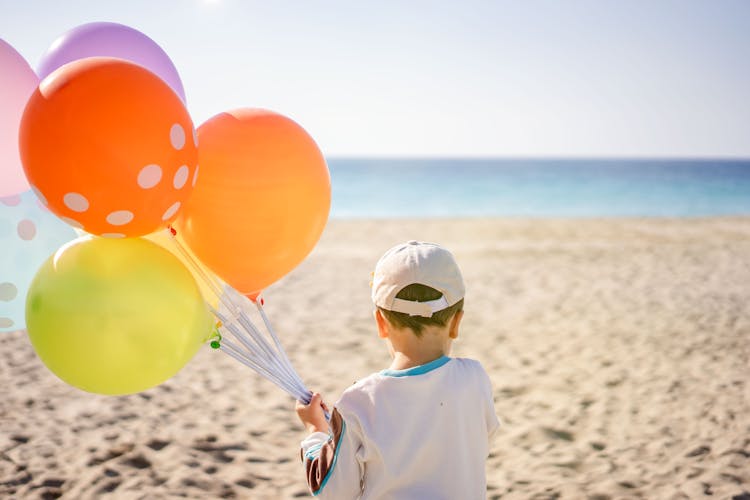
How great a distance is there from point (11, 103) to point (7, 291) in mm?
729

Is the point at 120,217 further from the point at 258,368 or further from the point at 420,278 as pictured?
the point at 420,278

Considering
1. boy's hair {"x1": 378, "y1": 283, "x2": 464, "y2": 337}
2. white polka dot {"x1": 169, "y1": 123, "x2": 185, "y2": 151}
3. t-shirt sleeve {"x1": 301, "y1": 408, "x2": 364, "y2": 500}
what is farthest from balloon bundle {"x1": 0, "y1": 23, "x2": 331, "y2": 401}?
boy's hair {"x1": 378, "y1": 283, "x2": 464, "y2": 337}

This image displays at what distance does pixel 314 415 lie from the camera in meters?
2.02

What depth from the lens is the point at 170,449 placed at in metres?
3.86

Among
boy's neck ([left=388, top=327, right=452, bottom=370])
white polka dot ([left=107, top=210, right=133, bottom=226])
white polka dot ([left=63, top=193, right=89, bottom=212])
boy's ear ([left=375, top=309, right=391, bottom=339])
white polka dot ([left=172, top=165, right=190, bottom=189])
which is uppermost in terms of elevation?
white polka dot ([left=172, top=165, right=190, bottom=189])

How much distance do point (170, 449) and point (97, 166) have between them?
266cm

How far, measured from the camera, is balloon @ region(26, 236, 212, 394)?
1859 millimetres

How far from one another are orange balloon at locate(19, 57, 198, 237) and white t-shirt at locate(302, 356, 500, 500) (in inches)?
34.2

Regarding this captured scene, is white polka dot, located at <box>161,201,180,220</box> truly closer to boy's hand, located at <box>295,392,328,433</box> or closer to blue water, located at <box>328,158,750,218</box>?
boy's hand, located at <box>295,392,328,433</box>

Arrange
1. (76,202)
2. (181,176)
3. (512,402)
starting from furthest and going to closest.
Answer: (512,402)
(181,176)
(76,202)

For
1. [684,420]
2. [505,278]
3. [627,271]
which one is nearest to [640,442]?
[684,420]

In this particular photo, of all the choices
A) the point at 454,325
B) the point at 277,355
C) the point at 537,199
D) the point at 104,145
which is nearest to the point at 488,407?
the point at 454,325

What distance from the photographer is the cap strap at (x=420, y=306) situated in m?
1.68

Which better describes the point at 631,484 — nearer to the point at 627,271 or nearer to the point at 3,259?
the point at 3,259
